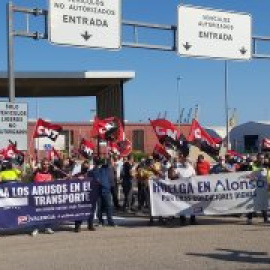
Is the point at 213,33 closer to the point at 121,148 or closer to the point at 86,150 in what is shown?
the point at 121,148

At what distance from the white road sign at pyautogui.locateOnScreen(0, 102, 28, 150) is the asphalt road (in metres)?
2.24

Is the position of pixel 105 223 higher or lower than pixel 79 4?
lower

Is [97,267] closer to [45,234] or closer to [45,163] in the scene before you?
[45,234]

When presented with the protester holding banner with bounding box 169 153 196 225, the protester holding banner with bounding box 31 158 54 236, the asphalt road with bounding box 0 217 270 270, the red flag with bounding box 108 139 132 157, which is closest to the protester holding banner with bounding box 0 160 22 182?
the protester holding banner with bounding box 31 158 54 236

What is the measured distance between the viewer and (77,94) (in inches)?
1818

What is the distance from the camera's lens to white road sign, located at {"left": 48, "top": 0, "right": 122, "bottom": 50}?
17500 mm

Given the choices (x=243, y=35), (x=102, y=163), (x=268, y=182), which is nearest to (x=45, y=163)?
(x=102, y=163)

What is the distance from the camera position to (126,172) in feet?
64.4

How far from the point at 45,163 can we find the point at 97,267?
5863 mm

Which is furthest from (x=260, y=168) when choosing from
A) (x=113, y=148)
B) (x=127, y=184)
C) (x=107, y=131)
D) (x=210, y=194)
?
(x=107, y=131)

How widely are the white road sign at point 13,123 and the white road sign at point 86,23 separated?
96.6 inches

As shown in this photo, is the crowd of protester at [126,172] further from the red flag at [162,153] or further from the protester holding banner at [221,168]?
the red flag at [162,153]

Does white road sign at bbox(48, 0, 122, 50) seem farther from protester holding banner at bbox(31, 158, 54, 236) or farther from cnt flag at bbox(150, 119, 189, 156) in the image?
cnt flag at bbox(150, 119, 189, 156)

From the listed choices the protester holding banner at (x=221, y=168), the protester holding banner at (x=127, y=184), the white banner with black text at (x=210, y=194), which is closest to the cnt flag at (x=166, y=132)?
the protester holding banner at (x=127, y=184)
